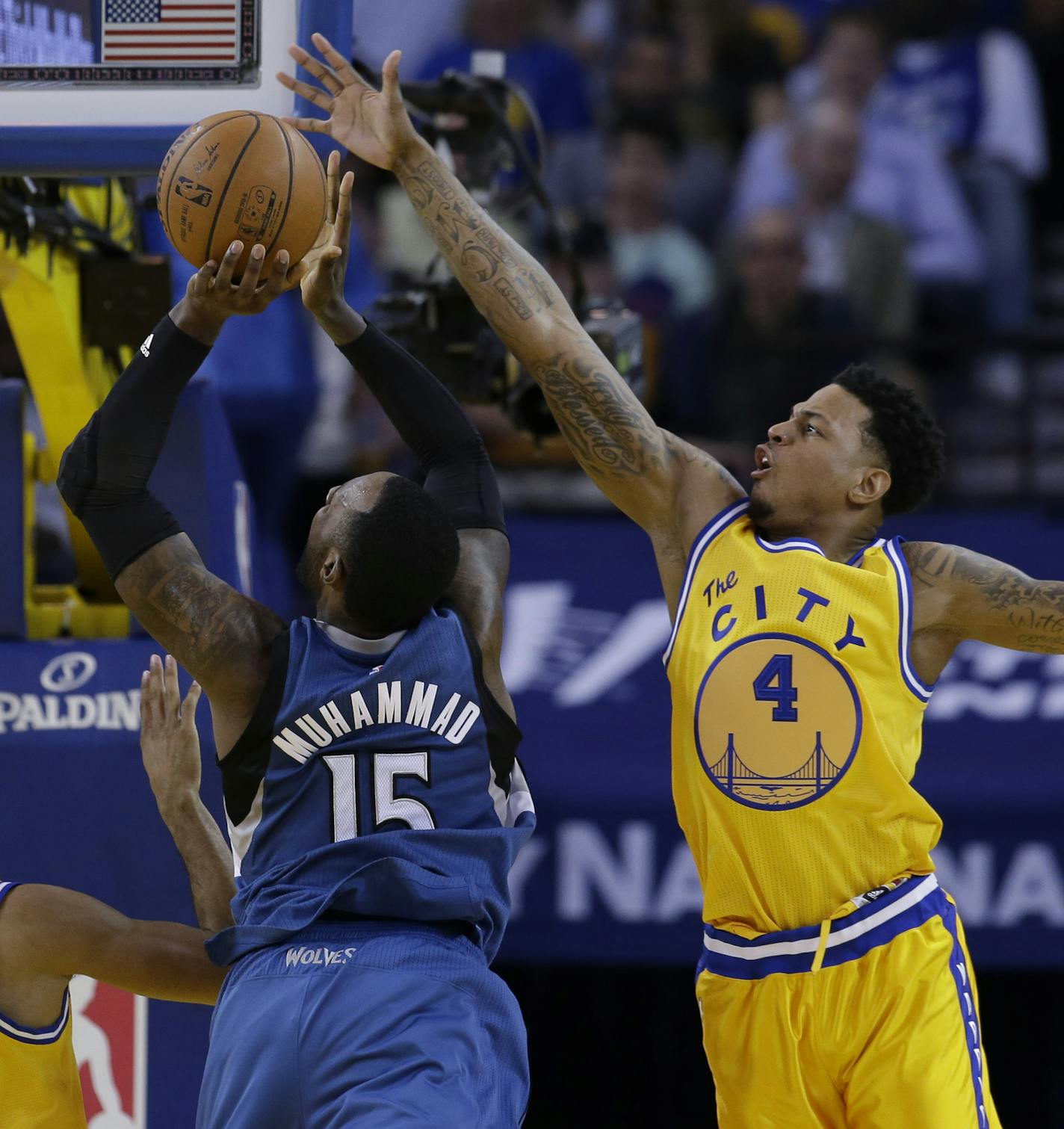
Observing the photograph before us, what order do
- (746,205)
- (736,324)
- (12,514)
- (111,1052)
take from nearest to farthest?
(111,1052) → (12,514) → (736,324) → (746,205)

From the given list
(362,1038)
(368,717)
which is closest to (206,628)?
(368,717)

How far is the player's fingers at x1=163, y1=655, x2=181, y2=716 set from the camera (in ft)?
11.9

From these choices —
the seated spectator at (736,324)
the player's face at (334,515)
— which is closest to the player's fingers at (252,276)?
the player's face at (334,515)

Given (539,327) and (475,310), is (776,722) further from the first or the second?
(475,310)

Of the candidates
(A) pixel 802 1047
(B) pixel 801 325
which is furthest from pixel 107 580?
(B) pixel 801 325

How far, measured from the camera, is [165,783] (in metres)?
3.66

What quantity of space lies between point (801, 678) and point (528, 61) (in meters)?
6.70

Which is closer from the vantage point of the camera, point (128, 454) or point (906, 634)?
point (128, 454)

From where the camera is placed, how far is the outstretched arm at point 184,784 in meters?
3.65

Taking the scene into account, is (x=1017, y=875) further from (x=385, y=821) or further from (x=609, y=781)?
(x=385, y=821)

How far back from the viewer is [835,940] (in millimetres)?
3438

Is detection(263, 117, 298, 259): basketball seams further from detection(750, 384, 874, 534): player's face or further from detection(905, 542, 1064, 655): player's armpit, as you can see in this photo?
detection(905, 542, 1064, 655): player's armpit

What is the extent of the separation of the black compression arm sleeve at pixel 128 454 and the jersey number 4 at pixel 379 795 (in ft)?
1.88

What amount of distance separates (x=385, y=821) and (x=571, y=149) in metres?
6.58
